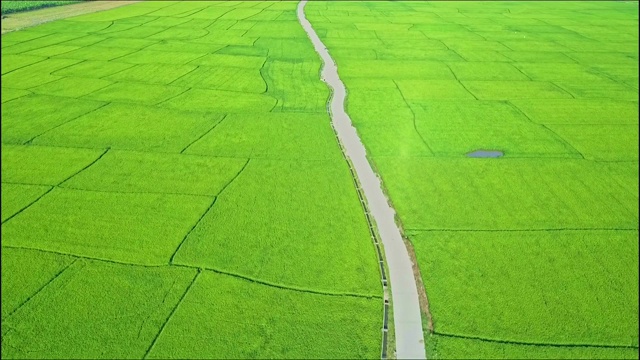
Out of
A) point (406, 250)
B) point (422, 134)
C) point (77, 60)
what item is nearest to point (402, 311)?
point (406, 250)

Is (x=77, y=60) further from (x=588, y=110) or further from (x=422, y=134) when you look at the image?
(x=588, y=110)

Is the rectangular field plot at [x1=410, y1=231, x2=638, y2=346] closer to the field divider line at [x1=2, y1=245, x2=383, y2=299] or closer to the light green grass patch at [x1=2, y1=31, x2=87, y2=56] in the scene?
the field divider line at [x1=2, y1=245, x2=383, y2=299]

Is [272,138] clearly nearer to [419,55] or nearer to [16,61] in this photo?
[419,55]

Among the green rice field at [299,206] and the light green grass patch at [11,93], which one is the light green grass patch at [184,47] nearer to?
the green rice field at [299,206]

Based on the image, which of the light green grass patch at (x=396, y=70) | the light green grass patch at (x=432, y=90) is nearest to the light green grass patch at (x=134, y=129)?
the light green grass patch at (x=432, y=90)

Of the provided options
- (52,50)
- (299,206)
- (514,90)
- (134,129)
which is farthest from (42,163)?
(514,90)
